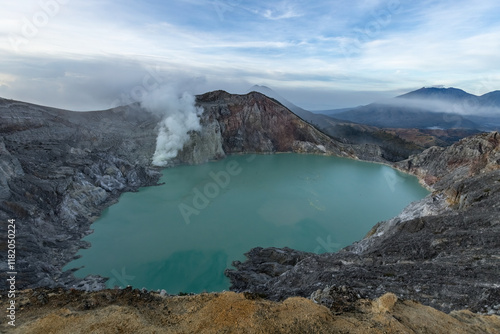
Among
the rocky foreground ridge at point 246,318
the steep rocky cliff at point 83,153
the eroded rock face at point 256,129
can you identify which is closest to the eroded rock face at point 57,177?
the steep rocky cliff at point 83,153

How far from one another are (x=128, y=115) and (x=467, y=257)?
154 ft

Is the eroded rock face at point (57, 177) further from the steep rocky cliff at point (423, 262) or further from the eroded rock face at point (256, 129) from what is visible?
the eroded rock face at point (256, 129)

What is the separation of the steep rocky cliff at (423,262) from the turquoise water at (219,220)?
218cm

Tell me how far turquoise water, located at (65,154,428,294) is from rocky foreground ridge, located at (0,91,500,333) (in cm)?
137

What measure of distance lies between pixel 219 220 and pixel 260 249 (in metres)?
5.32

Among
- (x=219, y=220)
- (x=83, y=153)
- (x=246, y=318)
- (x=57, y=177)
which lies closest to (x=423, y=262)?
(x=246, y=318)

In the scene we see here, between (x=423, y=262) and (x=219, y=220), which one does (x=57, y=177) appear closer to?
(x=219, y=220)

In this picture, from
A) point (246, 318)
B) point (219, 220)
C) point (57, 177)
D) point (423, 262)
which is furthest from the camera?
point (57, 177)

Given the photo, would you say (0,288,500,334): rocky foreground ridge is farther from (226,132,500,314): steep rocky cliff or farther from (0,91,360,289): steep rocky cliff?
(0,91,360,289): steep rocky cliff

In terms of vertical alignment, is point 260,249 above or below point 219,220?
below

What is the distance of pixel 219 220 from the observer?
21.5 metres

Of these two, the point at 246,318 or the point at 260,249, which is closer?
the point at 246,318

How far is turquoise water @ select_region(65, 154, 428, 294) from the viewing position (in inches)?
614

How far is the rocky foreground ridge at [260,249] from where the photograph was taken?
8.61 meters
